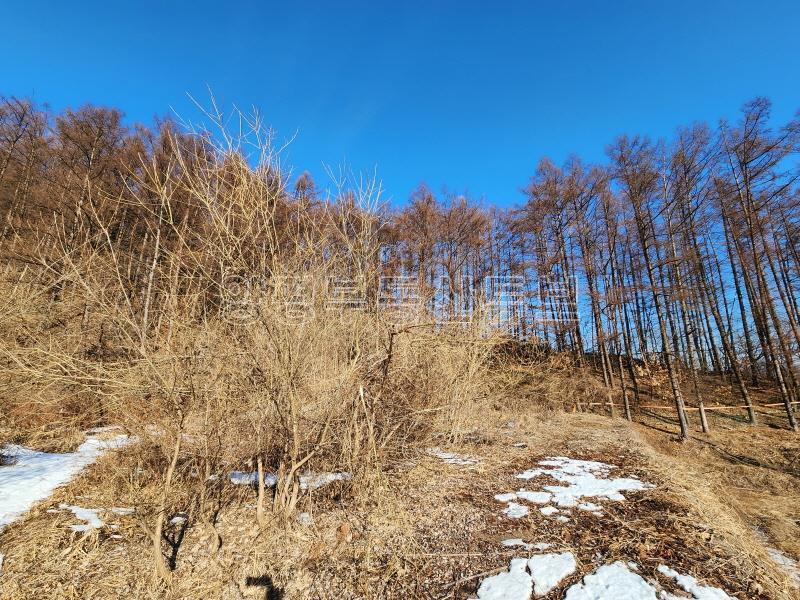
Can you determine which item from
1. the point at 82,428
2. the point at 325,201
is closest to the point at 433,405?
the point at 325,201

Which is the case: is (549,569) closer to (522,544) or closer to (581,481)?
(522,544)

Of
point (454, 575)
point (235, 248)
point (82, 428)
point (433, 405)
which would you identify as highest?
point (235, 248)

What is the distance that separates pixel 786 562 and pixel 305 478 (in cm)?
527

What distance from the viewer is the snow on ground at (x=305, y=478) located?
4.19 meters

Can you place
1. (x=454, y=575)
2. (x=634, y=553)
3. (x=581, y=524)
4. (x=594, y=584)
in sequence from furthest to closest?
(x=581, y=524)
(x=634, y=553)
(x=454, y=575)
(x=594, y=584)

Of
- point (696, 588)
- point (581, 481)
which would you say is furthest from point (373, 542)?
point (581, 481)

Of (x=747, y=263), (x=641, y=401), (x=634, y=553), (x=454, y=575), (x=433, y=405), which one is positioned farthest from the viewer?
(x=641, y=401)

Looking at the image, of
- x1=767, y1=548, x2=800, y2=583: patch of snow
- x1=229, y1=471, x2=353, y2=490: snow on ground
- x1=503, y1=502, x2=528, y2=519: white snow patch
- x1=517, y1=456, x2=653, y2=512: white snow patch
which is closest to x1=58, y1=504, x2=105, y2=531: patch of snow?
x1=229, y1=471, x2=353, y2=490: snow on ground

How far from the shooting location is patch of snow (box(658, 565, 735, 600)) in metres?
2.43

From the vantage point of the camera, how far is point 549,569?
2.79 metres

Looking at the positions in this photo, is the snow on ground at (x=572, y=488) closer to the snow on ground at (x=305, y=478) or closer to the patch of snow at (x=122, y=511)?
the snow on ground at (x=305, y=478)

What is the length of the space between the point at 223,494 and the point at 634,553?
4.09 m

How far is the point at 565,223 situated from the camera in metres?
16.1

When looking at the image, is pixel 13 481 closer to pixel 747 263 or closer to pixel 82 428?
pixel 82 428
